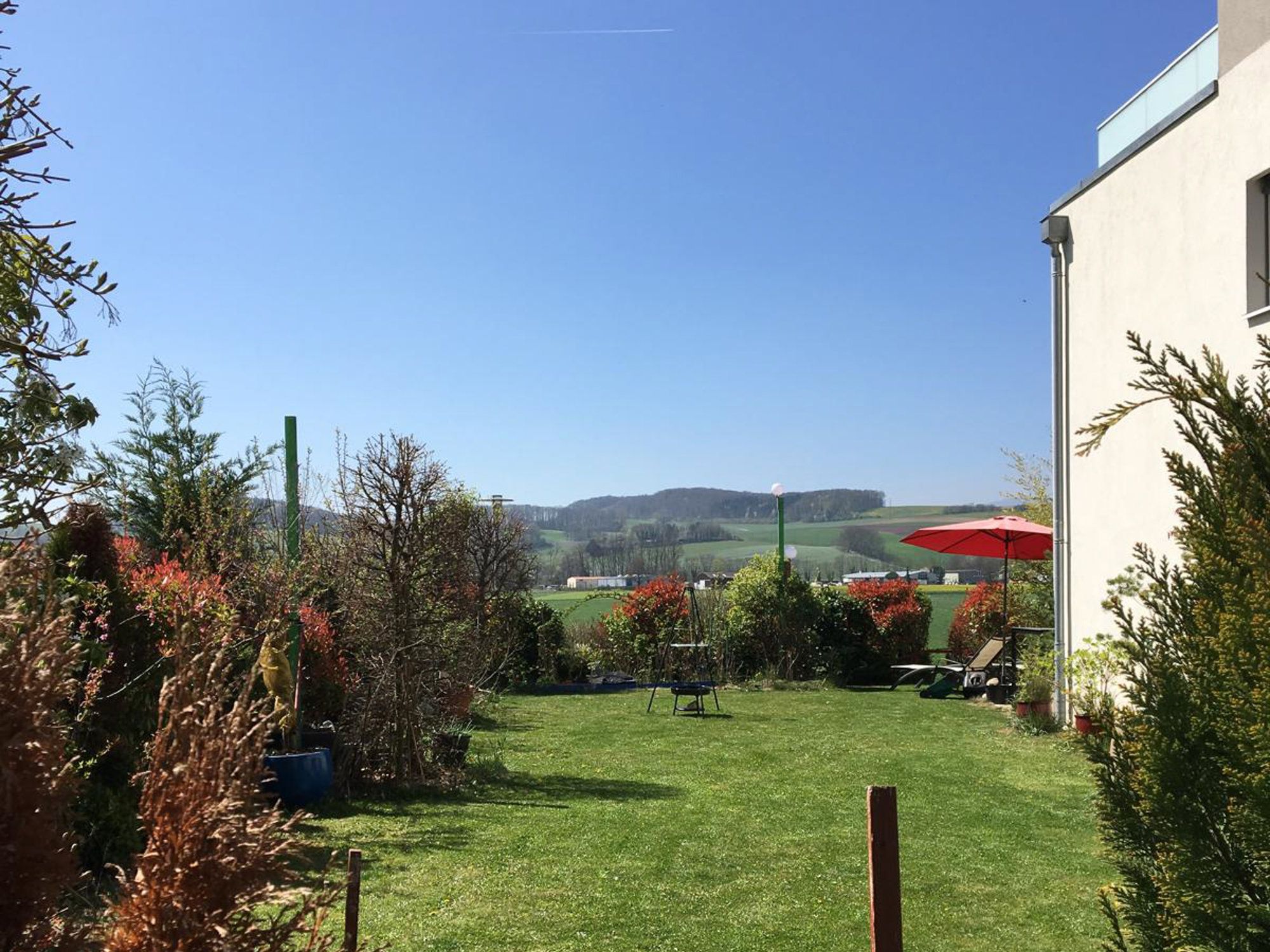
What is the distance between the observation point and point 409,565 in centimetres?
880

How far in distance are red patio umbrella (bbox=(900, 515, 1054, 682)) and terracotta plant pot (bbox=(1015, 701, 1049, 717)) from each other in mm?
2897

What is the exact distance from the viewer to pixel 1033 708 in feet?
39.0

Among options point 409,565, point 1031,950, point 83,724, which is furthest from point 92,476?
point 409,565

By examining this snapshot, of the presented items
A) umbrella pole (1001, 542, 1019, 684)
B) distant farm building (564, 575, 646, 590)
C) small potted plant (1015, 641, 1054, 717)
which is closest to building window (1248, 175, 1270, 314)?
small potted plant (1015, 641, 1054, 717)

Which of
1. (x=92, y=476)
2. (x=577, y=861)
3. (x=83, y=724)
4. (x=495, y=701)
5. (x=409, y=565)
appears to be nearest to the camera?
(x=92, y=476)

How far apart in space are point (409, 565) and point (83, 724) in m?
3.24

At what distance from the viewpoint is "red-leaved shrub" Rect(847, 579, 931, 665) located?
18469 mm

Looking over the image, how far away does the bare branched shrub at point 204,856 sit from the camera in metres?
1.72

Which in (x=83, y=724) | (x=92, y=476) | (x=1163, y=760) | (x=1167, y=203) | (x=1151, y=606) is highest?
(x=1167, y=203)

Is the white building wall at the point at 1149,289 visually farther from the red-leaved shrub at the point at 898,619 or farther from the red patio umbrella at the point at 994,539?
the red-leaved shrub at the point at 898,619

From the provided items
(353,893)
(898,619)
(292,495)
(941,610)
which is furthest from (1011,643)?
(941,610)

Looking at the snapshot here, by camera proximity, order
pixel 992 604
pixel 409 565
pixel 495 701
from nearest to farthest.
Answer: pixel 409 565 < pixel 495 701 < pixel 992 604

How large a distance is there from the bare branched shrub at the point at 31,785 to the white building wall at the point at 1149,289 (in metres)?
8.50

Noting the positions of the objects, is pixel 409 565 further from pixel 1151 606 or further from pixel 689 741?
pixel 1151 606
